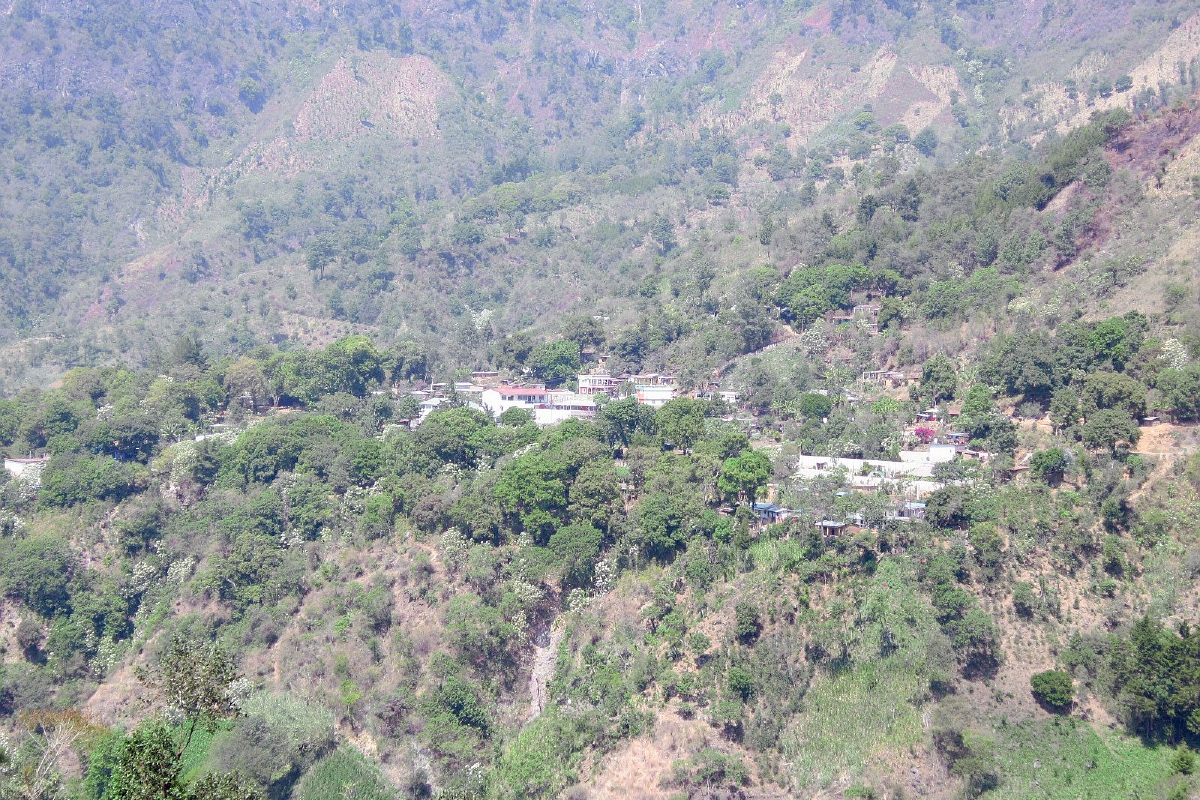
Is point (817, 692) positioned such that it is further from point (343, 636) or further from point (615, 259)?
point (615, 259)

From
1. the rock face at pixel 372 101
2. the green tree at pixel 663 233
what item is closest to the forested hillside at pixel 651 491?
the green tree at pixel 663 233

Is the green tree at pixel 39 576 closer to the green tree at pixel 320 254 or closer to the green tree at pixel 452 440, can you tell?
the green tree at pixel 452 440

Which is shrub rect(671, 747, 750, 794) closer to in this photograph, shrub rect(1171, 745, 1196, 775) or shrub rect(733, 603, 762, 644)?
shrub rect(733, 603, 762, 644)

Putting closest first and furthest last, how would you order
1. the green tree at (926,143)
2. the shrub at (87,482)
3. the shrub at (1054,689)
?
the shrub at (1054,689) → the shrub at (87,482) → the green tree at (926,143)

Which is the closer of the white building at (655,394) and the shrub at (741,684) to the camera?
the shrub at (741,684)

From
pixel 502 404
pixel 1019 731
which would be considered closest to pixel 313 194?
pixel 502 404

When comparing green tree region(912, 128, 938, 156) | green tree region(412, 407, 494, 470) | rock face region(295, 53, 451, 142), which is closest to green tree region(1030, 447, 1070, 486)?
green tree region(412, 407, 494, 470)
